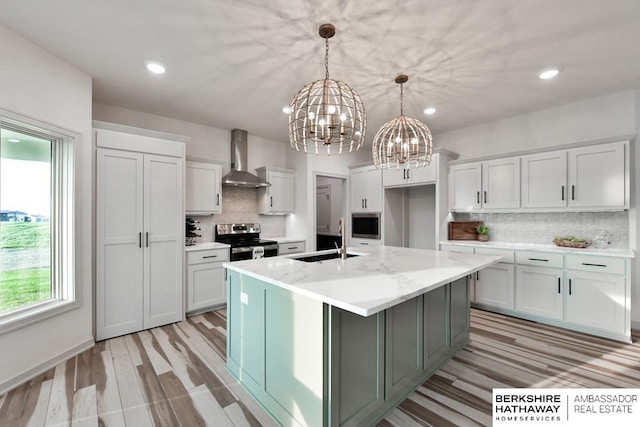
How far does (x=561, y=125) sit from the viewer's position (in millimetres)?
3695

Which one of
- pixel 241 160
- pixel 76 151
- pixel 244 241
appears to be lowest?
pixel 244 241

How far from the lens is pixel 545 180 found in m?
3.61

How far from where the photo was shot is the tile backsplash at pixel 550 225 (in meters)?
3.39

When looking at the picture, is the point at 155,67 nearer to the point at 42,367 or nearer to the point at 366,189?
the point at 42,367

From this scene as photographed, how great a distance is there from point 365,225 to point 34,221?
4.39 m

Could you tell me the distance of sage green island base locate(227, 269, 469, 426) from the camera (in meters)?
1.61

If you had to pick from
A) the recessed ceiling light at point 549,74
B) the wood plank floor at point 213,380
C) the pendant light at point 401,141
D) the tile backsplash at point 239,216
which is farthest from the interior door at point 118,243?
the recessed ceiling light at point 549,74

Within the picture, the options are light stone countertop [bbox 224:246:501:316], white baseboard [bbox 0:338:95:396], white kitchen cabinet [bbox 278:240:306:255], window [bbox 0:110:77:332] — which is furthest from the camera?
white kitchen cabinet [bbox 278:240:306:255]

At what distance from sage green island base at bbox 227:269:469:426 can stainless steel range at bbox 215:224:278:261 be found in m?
1.85

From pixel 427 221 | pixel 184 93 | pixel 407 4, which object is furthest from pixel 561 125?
pixel 184 93

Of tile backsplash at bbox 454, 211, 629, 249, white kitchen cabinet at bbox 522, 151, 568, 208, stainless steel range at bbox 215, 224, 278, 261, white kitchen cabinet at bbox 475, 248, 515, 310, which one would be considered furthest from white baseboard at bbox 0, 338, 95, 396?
white kitchen cabinet at bbox 522, 151, 568, 208

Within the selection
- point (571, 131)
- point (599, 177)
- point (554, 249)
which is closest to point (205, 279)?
point (554, 249)

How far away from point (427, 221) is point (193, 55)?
4.32 m

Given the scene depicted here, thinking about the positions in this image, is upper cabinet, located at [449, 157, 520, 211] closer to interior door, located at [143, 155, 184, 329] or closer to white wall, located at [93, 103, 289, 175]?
white wall, located at [93, 103, 289, 175]
